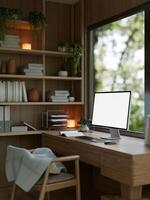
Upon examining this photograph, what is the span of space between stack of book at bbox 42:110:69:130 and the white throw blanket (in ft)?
4.06

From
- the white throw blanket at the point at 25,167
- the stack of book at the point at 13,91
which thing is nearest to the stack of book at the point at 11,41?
the stack of book at the point at 13,91

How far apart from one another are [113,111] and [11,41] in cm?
155

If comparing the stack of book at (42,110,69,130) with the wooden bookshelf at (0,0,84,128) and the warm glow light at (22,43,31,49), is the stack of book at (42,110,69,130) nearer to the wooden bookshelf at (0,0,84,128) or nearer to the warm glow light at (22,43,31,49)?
the wooden bookshelf at (0,0,84,128)

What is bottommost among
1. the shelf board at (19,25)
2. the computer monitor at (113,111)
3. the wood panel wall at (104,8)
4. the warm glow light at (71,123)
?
the warm glow light at (71,123)

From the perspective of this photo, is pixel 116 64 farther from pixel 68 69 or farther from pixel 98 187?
pixel 98 187

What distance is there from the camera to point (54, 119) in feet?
13.0

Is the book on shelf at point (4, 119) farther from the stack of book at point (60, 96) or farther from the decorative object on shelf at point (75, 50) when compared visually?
the decorative object on shelf at point (75, 50)

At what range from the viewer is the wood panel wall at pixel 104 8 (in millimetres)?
3368

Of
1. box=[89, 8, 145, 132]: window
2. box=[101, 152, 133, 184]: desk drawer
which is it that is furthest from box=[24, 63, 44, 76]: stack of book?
box=[101, 152, 133, 184]: desk drawer

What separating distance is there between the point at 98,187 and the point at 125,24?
1.94 metres

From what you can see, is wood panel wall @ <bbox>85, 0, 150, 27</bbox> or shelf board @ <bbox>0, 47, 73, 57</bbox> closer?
wood panel wall @ <bbox>85, 0, 150, 27</bbox>

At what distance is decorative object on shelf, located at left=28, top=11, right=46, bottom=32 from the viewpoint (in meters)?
3.78

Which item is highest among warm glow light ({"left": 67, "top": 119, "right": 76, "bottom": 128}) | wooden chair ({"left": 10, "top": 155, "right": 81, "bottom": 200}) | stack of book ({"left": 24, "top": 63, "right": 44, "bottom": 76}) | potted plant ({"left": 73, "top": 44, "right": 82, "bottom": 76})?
potted plant ({"left": 73, "top": 44, "right": 82, "bottom": 76})

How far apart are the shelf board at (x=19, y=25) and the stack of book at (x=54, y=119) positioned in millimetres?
1107
